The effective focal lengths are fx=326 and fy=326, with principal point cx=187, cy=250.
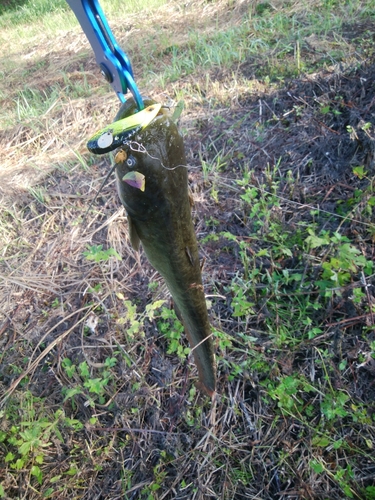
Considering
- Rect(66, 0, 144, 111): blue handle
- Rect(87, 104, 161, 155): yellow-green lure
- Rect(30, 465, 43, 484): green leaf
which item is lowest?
Rect(30, 465, 43, 484): green leaf

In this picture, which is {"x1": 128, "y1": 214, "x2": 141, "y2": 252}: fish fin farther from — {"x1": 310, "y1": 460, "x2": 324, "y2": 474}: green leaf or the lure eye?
{"x1": 310, "y1": 460, "x2": 324, "y2": 474}: green leaf

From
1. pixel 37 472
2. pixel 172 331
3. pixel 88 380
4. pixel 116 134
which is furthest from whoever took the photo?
pixel 172 331

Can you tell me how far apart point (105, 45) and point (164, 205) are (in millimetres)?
480

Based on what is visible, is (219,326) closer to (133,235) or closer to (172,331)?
(172,331)

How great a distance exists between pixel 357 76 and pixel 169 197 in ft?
8.12

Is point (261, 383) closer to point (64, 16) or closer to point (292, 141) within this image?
point (292, 141)

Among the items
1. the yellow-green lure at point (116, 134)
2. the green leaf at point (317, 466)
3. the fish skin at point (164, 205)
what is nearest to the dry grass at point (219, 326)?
the green leaf at point (317, 466)

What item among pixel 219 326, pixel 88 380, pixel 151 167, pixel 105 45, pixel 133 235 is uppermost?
pixel 105 45

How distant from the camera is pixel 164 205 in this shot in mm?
982

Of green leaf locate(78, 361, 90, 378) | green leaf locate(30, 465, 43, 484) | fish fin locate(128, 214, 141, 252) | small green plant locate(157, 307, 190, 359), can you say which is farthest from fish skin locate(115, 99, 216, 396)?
green leaf locate(30, 465, 43, 484)

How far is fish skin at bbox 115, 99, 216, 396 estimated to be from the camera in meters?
0.93

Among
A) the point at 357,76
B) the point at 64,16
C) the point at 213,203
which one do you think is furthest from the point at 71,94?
the point at 64,16

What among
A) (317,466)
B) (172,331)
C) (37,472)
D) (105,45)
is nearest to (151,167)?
(105,45)

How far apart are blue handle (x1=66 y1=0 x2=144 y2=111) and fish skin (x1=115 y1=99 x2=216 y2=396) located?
0.18ft
